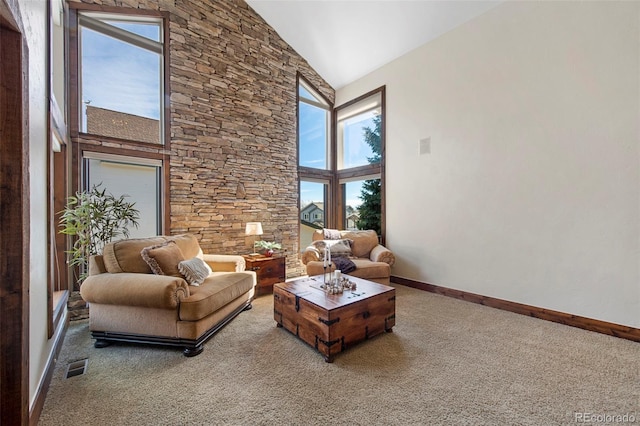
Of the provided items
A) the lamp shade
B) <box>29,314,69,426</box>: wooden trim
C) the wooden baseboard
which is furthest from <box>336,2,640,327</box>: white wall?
<box>29,314,69,426</box>: wooden trim

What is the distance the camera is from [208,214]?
163 inches

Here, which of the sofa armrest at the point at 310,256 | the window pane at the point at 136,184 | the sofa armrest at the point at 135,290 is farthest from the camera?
the sofa armrest at the point at 310,256

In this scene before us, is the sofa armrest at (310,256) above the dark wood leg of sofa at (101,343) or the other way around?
above

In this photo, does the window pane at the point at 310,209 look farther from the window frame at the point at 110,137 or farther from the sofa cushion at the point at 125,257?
the sofa cushion at the point at 125,257

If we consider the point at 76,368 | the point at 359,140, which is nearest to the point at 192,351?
the point at 76,368

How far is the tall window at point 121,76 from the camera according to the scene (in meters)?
3.34

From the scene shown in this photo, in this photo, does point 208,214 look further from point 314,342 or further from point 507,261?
point 507,261

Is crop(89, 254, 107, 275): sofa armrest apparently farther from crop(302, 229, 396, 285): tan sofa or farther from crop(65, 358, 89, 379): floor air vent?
crop(302, 229, 396, 285): tan sofa

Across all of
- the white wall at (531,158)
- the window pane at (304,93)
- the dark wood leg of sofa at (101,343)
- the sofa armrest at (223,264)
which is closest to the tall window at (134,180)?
the sofa armrest at (223,264)

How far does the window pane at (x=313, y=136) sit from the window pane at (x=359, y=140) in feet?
1.16

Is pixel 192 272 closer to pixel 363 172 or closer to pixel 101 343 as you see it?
pixel 101 343

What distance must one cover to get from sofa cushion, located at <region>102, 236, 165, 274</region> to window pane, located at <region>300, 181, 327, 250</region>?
10.4 ft

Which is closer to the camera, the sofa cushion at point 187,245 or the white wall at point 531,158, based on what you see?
the white wall at point 531,158

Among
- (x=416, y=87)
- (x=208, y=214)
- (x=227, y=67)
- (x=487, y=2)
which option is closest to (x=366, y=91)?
(x=416, y=87)
